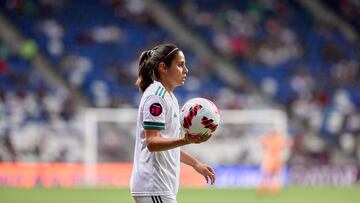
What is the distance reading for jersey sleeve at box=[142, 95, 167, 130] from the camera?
591 cm

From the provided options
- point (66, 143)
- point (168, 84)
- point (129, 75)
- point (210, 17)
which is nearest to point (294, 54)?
point (210, 17)

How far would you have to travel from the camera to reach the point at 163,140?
5.82 metres

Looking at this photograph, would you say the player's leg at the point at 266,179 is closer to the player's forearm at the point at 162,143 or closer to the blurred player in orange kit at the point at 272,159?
the blurred player in orange kit at the point at 272,159

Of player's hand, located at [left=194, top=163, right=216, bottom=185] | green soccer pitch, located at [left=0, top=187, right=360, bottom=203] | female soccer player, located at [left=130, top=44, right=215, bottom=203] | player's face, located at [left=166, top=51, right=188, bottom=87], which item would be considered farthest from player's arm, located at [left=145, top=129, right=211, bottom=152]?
green soccer pitch, located at [left=0, top=187, right=360, bottom=203]

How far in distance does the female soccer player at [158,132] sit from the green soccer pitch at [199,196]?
10.3 meters

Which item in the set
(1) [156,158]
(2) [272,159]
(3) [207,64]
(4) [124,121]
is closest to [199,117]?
(1) [156,158]

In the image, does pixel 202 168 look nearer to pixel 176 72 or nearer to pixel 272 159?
pixel 176 72

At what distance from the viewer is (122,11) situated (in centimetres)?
2739

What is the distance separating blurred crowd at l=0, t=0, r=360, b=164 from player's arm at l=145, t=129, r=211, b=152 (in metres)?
16.8

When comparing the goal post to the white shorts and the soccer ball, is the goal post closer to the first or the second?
the white shorts

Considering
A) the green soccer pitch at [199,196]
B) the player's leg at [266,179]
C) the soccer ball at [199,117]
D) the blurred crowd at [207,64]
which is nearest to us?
the soccer ball at [199,117]

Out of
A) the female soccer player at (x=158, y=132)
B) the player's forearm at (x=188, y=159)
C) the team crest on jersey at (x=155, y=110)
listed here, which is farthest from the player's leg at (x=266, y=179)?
the team crest on jersey at (x=155, y=110)

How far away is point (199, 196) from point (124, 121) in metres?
5.01

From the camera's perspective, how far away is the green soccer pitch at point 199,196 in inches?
670
